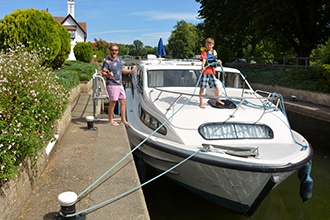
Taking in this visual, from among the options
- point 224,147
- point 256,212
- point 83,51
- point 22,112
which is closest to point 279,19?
point 83,51

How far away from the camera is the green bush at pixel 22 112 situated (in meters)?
2.75

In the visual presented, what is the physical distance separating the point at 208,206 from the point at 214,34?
72.8 feet

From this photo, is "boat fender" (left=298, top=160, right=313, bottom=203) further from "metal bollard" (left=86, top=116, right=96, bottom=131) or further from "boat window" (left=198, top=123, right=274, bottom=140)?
"metal bollard" (left=86, top=116, right=96, bottom=131)

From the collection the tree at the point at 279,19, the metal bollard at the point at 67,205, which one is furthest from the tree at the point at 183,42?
the metal bollard at the point at 67,205

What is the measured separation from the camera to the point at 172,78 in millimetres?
7070

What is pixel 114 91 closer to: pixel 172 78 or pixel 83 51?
pixel 172 78

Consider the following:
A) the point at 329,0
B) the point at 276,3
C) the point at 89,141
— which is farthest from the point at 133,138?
the point at 329,0

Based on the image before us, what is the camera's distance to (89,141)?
17.3 ft

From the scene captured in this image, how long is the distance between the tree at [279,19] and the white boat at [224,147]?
13839mm

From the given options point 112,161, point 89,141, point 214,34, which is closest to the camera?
point 112,161

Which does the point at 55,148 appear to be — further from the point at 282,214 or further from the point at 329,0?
the point at 329,0

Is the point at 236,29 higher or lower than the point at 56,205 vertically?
higher

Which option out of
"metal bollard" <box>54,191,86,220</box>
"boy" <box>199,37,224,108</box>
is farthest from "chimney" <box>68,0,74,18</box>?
"metal bollard" <box>54,191,86,220</box>

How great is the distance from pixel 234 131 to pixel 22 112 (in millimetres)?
3209
